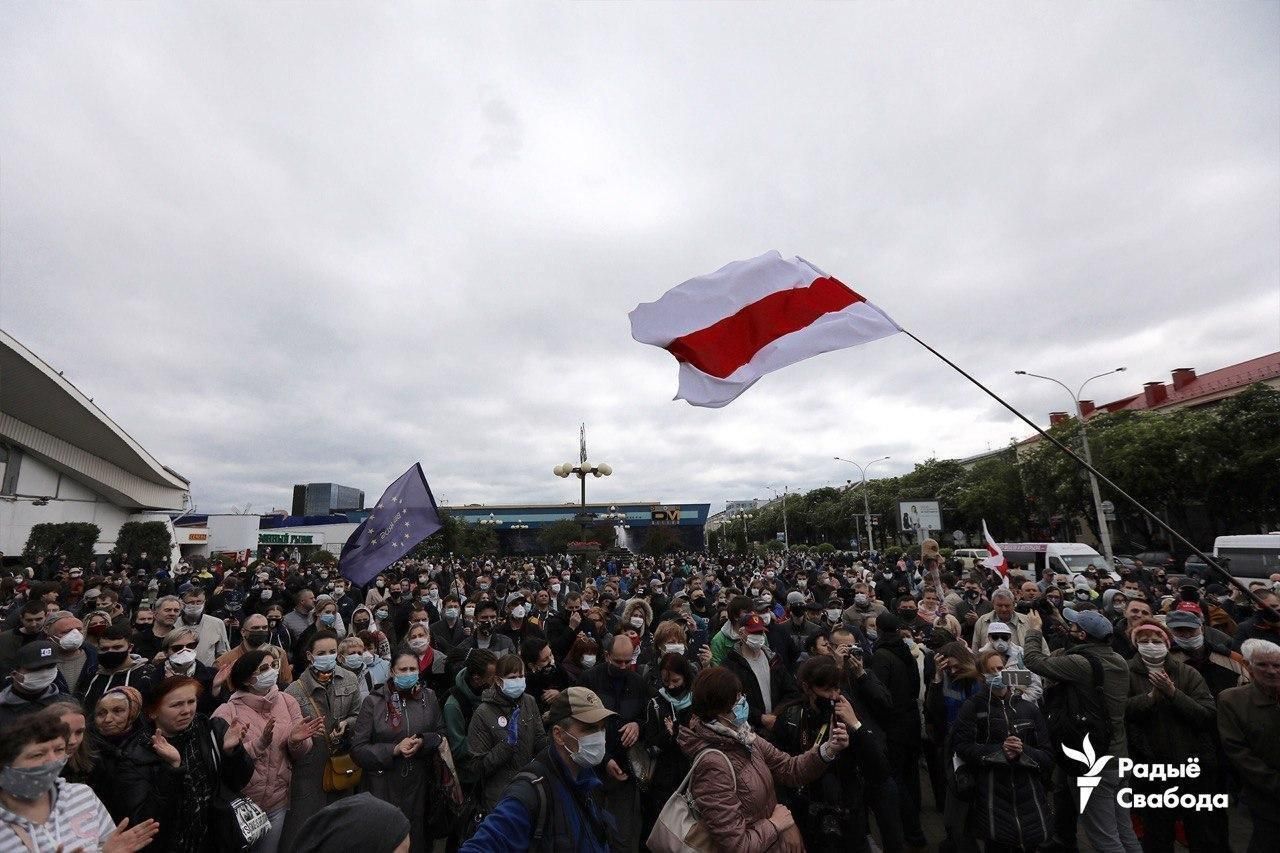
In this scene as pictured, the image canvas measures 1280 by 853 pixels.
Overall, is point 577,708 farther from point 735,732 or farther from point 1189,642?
point 1189,642

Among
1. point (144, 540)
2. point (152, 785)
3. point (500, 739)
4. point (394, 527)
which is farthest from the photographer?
point (144, 540)

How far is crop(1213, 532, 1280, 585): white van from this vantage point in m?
20.3

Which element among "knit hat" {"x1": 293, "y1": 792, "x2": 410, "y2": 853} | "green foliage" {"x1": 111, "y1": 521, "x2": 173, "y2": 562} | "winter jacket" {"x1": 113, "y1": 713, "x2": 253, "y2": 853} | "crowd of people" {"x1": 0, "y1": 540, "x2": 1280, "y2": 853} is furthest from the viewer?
"green foliage" {"x1": 111, "y1": 521, "x2": 173, "y2": 562}

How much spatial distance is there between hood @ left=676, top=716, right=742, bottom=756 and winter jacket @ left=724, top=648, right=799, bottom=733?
1.94m

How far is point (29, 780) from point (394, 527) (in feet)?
27.2

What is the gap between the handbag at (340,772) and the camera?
14.3ft

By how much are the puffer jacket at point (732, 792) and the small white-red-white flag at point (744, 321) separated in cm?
344

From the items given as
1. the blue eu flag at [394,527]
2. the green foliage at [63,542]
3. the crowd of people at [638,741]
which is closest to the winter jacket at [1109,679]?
the crowd of people at [638,741]

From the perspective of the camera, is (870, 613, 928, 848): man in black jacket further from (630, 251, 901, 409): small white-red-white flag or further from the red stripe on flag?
the red stripe on flag

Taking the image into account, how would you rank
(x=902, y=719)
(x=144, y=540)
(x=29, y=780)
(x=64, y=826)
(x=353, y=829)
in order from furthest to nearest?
(x=144, y=540), (x=902, y=719), (x=64, y=826), (x=29, y=780), (x=353, y=829)

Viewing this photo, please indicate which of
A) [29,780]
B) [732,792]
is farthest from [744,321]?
[29,780]

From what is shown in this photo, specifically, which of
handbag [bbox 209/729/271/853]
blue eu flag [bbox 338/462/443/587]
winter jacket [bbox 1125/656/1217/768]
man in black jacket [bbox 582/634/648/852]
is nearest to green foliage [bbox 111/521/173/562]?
blue eu flag [bbox 338/462/443/587]

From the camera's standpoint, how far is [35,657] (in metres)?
3.95

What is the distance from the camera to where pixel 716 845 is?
2.90 m
